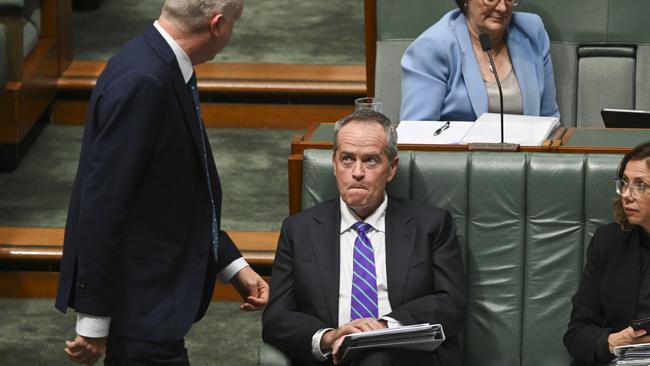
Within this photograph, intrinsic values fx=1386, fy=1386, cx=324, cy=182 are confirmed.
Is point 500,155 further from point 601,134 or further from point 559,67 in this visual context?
point 559,67

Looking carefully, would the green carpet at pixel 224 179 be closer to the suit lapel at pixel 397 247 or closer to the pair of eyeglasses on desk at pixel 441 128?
the pair of eyeglasses on desk at pixel 441 128

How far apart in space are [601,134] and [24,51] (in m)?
1.96

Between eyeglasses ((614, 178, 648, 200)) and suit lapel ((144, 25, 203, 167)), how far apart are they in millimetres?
837

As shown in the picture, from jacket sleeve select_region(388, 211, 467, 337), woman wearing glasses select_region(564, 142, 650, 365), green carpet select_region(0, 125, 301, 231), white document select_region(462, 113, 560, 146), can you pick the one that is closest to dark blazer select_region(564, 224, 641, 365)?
woman wearing glasses select_region(564, 142, 650, 365)

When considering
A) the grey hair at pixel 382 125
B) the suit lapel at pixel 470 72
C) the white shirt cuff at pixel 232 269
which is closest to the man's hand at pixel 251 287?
the white shirt cuff at pixel 232 269

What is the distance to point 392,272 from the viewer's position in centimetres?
267

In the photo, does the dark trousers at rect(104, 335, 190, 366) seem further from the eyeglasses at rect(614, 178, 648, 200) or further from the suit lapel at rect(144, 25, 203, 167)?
the eyeglasses at rect(614, 178, 648, 200)

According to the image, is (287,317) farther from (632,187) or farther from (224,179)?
(224,179)

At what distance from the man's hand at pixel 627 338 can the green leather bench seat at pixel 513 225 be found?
0.70ft

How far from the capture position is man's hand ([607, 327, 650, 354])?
2.54 meters

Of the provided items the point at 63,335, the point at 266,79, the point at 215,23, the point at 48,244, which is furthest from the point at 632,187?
the point at 266,79

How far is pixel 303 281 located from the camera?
2672 mm

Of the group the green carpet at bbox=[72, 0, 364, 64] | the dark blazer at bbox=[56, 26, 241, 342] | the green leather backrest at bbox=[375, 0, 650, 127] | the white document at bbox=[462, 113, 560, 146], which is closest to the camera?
the dark blazer at bbox=[56, 26, 241, 342]

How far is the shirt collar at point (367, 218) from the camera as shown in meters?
2.71
